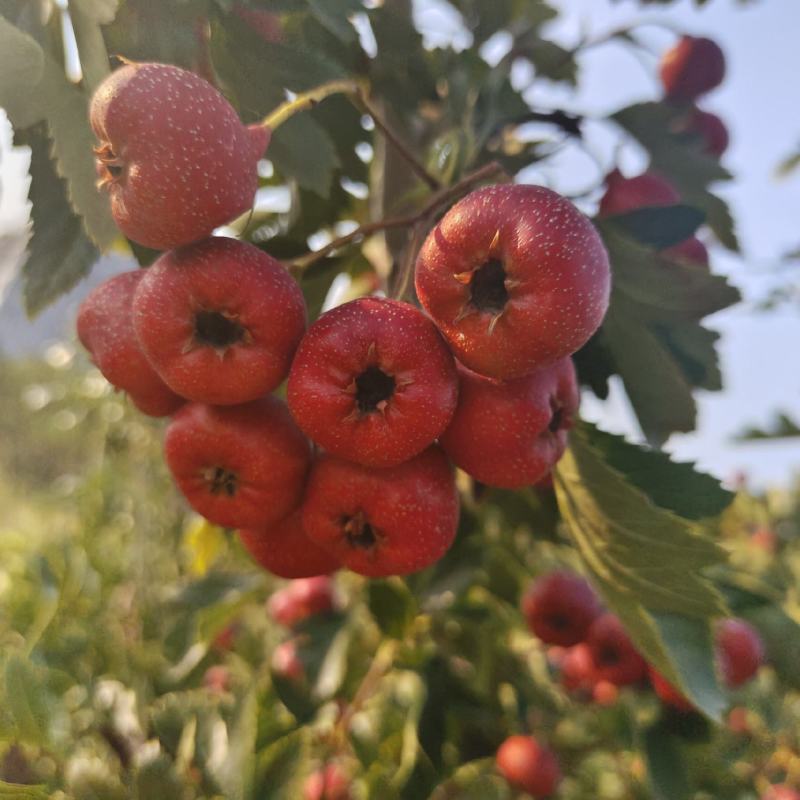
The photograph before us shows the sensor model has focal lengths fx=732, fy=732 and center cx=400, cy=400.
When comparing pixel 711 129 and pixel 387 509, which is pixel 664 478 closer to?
pixel 387 509

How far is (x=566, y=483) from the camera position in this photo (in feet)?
2.06

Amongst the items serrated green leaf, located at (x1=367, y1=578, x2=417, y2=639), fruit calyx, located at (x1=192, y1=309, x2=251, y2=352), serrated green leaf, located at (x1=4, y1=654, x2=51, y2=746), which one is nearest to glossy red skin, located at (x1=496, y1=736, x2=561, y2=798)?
serrated green leaf, located at (x1=367, y1=578, x2=417, y2=639)

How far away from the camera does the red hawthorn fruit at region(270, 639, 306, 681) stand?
0.87 meters

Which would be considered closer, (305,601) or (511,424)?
(511,424)

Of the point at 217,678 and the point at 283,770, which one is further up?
the point at 283,770

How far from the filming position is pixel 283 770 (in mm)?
653

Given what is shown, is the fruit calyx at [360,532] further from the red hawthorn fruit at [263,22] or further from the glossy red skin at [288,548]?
the red hawthorn fruit at [263,22]

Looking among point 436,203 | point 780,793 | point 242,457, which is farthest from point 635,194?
point 780,793

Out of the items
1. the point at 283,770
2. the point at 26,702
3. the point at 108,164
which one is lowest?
the point at 283,770

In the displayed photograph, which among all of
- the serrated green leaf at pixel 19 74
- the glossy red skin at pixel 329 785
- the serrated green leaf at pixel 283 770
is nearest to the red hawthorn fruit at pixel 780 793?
the glossy red skin at pixel 329 785

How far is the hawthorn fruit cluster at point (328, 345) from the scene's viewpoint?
0.46 m

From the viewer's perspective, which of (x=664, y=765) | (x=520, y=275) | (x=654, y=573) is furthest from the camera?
(x=664, y=765)

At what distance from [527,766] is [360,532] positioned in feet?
1.90

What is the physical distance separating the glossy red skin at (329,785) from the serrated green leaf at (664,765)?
36 centimetres
